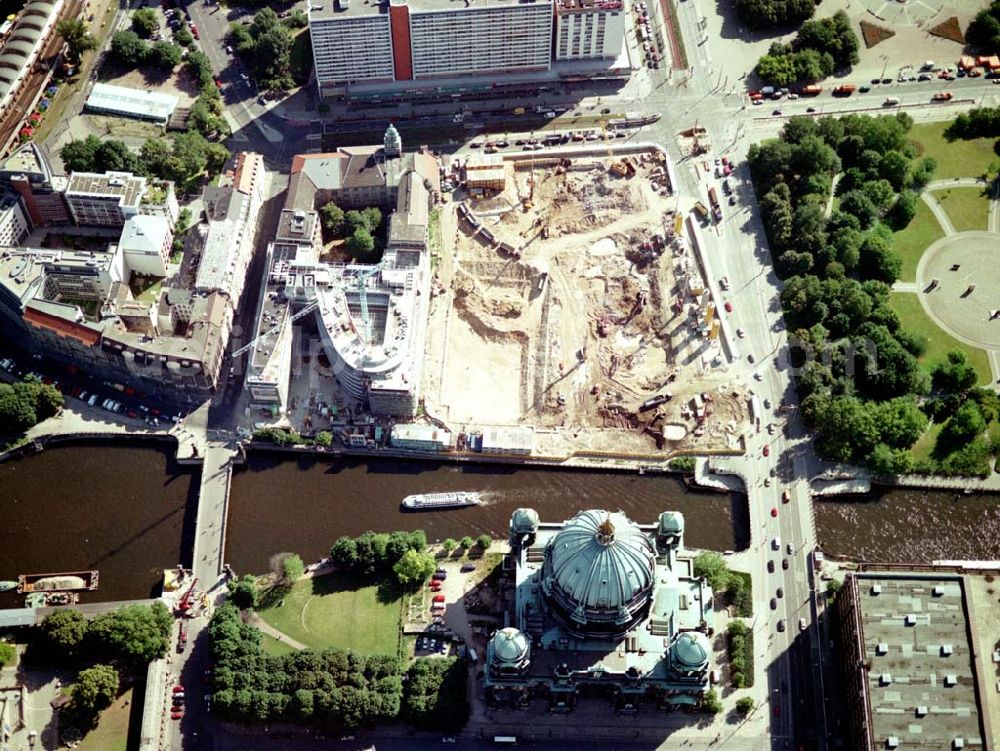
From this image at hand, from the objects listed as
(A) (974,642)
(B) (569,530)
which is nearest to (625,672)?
(B) (569,530)

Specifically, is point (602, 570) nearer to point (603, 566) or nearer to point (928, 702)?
point (603, 566)

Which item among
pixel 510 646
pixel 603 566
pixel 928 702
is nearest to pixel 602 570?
pixel 603 566

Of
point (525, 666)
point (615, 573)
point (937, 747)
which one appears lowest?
point (937, 747)

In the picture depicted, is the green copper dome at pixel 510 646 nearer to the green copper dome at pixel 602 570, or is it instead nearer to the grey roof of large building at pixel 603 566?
the green copper dome at pixel 602 570

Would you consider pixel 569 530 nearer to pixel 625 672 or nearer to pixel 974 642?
pixel 625 672

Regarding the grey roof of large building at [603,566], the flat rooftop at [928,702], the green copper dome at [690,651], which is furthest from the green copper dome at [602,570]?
the flat rooftop at [928,702]

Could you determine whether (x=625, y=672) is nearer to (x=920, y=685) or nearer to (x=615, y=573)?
(x=615, y=573)

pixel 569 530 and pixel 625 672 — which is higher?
pixel 569 530
